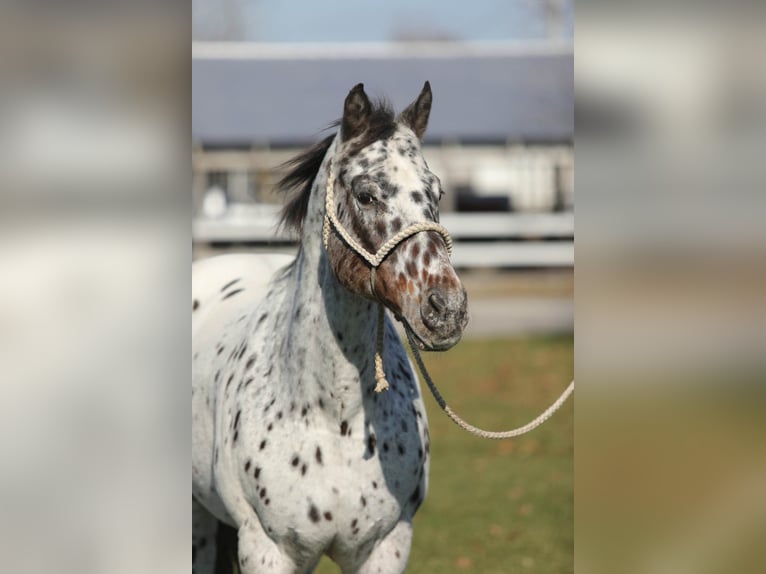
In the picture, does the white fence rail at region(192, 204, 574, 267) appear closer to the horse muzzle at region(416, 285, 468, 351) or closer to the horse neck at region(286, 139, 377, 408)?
the horse neck at region(286, 139, 377, 408)

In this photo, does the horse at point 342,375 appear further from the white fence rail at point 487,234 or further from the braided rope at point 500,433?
the white fence rail at point 487,234

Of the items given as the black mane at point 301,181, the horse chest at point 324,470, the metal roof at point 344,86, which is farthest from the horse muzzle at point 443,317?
the metal roof at point 344,86

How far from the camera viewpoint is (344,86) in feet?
84.6

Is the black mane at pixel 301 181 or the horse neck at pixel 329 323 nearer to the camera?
the horse neck at pixel 329 323

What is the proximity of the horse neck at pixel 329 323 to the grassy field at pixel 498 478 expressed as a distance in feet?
1.73

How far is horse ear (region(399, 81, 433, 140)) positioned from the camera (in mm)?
3260

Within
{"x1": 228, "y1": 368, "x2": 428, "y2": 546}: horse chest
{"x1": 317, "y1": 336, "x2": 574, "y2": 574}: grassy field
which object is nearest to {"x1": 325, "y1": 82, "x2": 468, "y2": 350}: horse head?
{"x1": 228, "y1": 368, "x2": 428, "y2": 546}: horse chest

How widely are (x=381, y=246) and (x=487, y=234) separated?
1767cm

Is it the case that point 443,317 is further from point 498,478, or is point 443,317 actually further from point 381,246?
point 498,478

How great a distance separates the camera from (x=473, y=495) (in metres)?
7.22

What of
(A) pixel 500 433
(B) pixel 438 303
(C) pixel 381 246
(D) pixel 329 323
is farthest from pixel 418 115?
(A) pixel 500 433

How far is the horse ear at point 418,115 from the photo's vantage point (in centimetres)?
326

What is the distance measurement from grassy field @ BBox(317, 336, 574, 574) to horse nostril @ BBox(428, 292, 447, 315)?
99 cm
